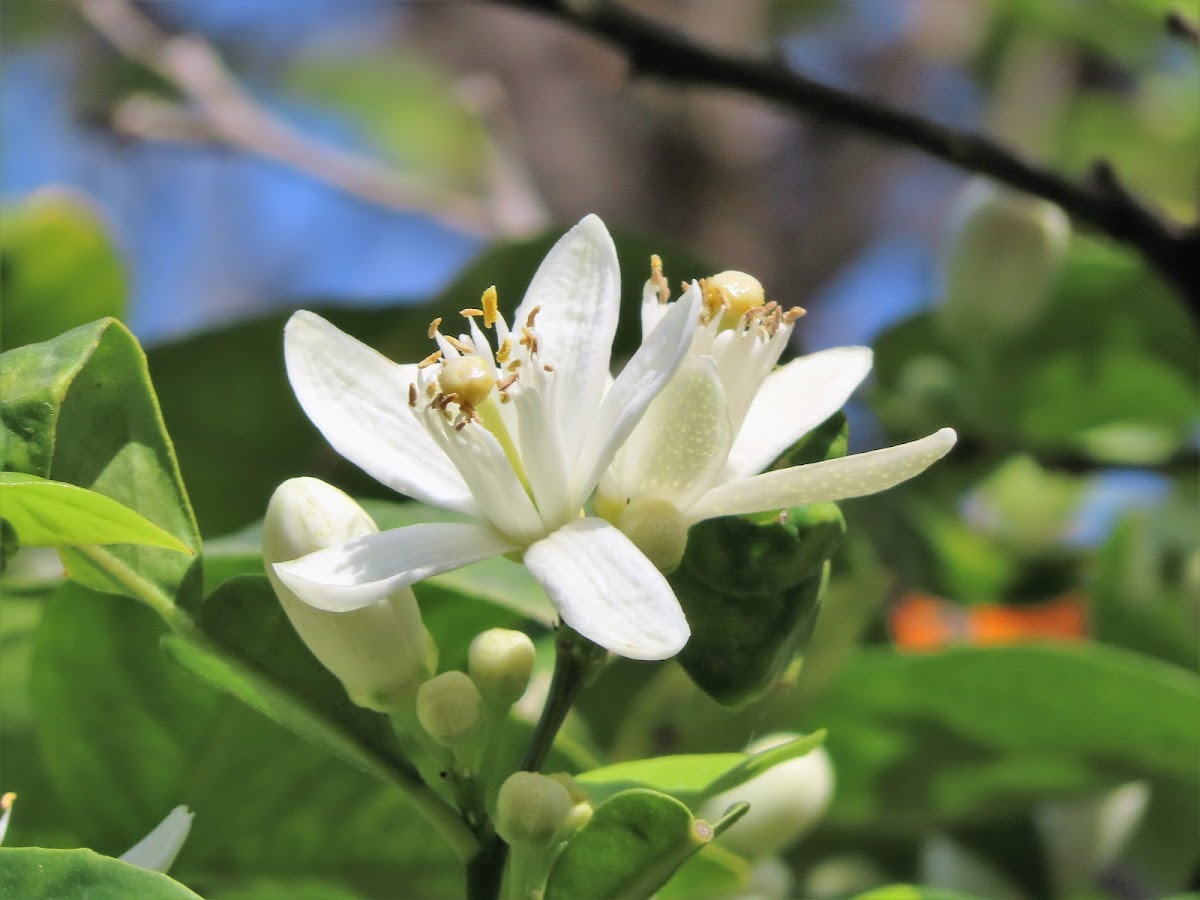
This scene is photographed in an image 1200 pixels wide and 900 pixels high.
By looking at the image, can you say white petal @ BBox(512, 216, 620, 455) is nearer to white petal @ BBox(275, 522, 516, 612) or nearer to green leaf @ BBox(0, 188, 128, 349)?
white petal @ BBox(275, 522, 516, 612)

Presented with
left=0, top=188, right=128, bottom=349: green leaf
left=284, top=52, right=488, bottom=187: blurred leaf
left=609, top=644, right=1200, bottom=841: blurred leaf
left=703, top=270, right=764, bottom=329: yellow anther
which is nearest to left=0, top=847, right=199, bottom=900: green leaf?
left=703, top=270, right=764, bottom=329: yellow anther

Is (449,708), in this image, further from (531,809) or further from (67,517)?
(67,517)

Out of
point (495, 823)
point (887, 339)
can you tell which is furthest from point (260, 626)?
point (887, 339)

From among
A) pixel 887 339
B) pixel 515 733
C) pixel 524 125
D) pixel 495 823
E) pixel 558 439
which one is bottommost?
pixel 524 125

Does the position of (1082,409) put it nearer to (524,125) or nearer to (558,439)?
(558,439)

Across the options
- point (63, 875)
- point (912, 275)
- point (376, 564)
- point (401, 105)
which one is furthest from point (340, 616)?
point (401, 105)

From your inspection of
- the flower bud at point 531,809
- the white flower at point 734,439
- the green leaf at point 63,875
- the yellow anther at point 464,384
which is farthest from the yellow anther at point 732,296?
the green leaf at point 63,875

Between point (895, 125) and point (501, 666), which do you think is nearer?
point (501, 666)
